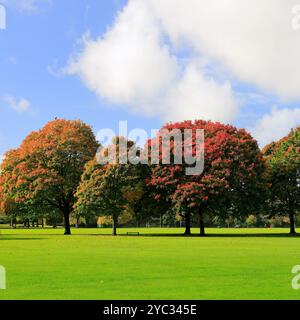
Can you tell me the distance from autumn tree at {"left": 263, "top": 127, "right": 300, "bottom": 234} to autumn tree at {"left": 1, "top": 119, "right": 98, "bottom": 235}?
25.3 metres

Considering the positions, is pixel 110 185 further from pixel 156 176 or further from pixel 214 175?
pixel 214 175

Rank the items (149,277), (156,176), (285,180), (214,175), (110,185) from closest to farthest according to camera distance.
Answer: (149,277), (214,175), (110,185), (156,176), (285,180)

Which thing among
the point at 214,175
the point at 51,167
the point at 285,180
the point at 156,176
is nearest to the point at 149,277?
the point at 214,175

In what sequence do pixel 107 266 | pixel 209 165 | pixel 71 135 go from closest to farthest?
pixel 107 266 < pixel 209 165 < pixel 71 135

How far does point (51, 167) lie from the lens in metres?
77.9

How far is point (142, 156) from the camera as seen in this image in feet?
236

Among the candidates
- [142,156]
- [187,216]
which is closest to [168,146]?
[142,156]

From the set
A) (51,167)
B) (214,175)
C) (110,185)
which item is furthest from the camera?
(51,167)

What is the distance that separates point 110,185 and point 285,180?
24216 mm

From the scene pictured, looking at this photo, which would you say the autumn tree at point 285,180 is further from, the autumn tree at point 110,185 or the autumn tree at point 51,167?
the autumn tree at point 51,167

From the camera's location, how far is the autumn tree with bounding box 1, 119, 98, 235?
249 feet
